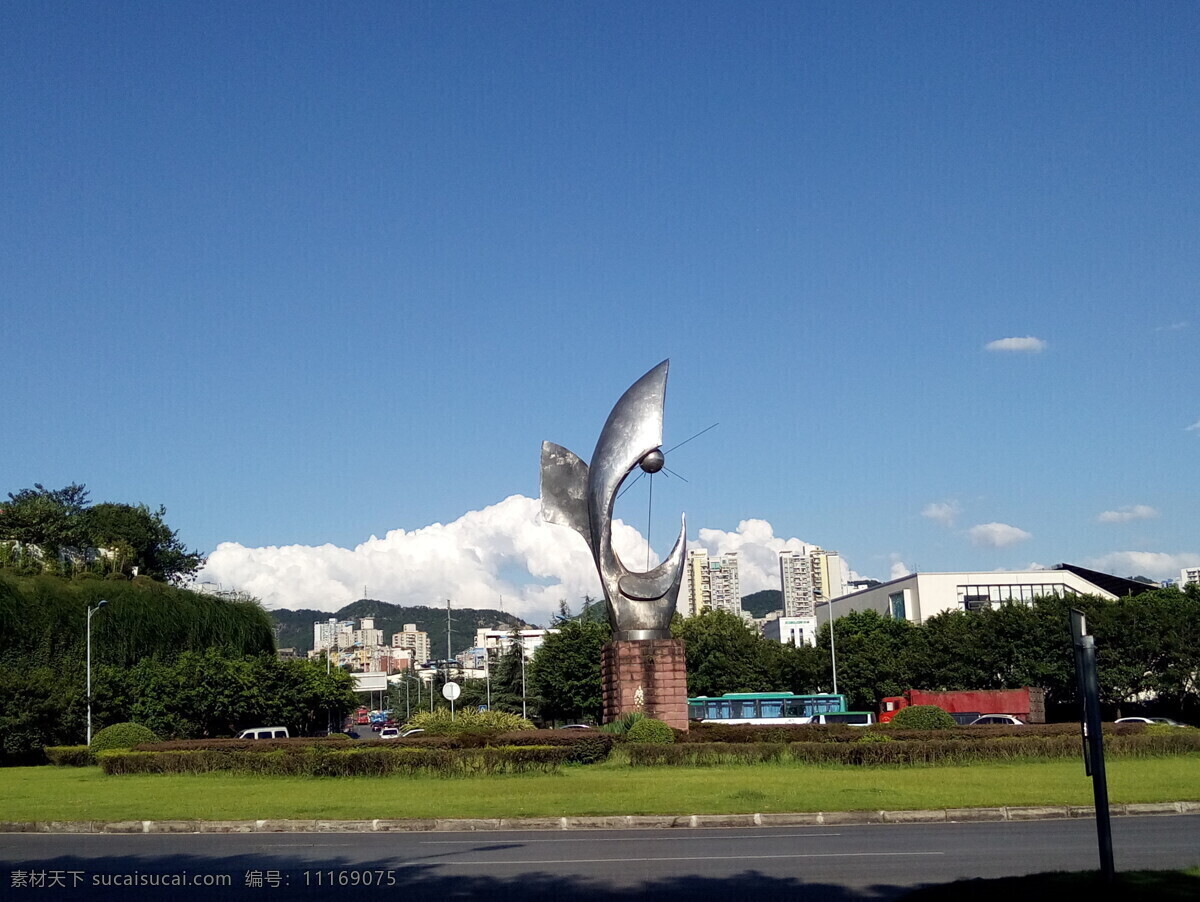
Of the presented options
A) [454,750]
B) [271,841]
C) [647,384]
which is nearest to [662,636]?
[647,384]

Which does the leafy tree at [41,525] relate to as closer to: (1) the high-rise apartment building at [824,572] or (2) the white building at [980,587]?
(2) the white building at [980,587]

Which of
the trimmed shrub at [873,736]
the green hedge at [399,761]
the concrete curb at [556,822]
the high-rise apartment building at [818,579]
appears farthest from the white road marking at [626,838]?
the high-rise apartment building at [818,579]

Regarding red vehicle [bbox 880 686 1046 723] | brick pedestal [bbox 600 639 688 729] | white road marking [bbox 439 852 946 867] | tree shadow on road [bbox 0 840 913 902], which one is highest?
brick pedestal [bbox 600 639 688 729]

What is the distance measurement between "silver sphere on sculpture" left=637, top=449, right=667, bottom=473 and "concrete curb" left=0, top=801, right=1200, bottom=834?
1471 centimetres

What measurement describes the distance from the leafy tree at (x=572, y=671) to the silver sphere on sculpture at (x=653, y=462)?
22153mm

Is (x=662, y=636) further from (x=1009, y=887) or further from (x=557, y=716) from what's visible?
(x=557, y=716)

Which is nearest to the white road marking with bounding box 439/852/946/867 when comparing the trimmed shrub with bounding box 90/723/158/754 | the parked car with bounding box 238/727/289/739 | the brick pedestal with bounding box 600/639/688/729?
the brick pedestal with bounding box 600/639/688/729

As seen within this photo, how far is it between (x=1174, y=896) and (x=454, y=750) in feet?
52.0

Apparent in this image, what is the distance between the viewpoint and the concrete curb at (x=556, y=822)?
44.5ft

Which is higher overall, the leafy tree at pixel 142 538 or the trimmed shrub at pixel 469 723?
the leafy tree at pixel 142 538

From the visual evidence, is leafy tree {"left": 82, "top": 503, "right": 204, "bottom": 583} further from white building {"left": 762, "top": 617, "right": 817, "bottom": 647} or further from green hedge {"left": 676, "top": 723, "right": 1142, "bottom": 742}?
white building {"left": 762, "top": 617, "right": 817, "bottom": 647}

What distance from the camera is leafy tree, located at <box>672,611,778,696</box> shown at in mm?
52969

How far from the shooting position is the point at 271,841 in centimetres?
1259

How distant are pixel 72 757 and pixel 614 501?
14574 mm
